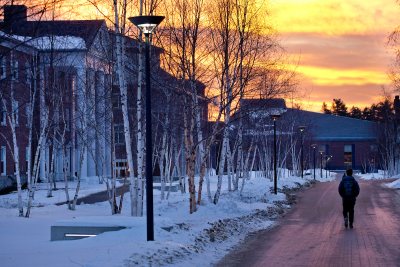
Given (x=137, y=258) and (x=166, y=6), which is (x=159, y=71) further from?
(x=137, y=258)

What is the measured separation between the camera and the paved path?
16.3 meters

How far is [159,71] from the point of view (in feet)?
94.9

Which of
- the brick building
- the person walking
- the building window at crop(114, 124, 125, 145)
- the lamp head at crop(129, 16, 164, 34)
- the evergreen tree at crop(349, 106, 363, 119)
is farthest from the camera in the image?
the evergreen tree at crop(349, 106, 363, 119)

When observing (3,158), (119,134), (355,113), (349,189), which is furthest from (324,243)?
(355,113)

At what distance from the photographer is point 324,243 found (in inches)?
780

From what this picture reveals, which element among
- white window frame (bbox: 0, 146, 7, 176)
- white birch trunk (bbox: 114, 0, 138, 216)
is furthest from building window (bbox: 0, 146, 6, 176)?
white birch trunk (bbox: 114, 0, 138, 216)

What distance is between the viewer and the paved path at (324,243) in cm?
1630

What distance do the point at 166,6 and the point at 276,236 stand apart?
9.49m

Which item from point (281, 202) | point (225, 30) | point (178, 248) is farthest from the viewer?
point (281, 202)

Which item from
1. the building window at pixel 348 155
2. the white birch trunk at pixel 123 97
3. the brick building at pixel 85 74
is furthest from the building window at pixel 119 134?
the building window at pixel 348 155

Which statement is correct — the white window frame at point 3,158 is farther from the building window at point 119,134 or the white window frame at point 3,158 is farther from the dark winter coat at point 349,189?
the dark winter coat at point 349,189

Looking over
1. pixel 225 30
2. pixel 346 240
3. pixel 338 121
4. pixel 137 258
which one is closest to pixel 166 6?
pixel 225 30

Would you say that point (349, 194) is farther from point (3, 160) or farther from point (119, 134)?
point (119, 134)

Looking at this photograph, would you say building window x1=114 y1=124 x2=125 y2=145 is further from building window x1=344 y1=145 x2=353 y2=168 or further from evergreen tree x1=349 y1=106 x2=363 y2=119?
evergreen tree x1=349 y1=106 x2=363 y2=119
